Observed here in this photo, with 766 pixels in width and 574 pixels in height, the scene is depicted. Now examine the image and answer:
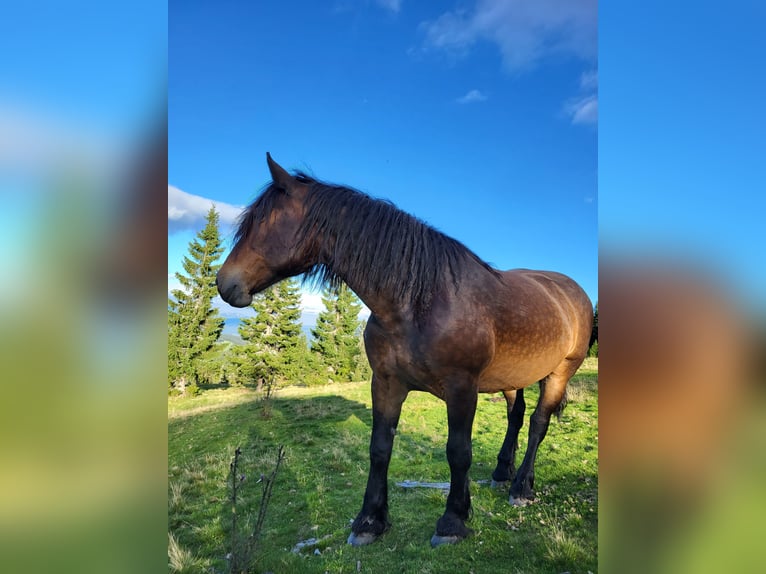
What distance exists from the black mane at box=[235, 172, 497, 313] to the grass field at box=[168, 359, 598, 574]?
2007mm

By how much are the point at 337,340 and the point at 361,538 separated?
55.6 ft

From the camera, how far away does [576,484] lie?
409cm

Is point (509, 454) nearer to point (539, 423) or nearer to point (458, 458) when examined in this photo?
point (539, 423)

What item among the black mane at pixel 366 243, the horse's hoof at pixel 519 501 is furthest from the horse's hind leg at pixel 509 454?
the black mane at pixel 366 243

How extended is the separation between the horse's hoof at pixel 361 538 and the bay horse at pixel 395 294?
1 cm

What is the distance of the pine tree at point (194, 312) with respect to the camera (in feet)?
29.2

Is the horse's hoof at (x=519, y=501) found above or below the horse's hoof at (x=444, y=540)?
below

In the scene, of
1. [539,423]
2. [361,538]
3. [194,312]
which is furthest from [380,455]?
[194,312]

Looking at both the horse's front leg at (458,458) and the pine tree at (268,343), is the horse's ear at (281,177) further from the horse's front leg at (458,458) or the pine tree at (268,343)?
the pine tree at (268,343)

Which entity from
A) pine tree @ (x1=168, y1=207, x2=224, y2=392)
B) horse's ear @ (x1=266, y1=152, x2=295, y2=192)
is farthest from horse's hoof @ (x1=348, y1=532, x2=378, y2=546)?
pine tree @ (x1=168, y1=207, x2=224, y2=392)
